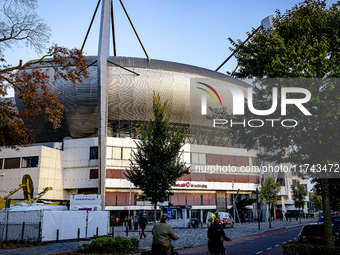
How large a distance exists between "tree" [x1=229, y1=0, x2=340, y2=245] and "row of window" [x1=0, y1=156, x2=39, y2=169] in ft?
165

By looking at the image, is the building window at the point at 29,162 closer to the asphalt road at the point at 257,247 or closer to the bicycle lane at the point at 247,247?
the bicycle lane at the point at 247,247

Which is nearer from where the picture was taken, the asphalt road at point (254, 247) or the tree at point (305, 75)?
the tree at point (305, 75)

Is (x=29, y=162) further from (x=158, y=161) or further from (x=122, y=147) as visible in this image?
(x=158, y=161)

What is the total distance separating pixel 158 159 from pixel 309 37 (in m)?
12.7

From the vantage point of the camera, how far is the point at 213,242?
10609mm

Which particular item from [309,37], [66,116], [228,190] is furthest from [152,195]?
[228,190]

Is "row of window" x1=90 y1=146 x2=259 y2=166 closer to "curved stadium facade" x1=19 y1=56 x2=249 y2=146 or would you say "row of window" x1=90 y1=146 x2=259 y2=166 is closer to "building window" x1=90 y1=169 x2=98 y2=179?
"building window" x1=90 y1=169 x2=98 y2=179

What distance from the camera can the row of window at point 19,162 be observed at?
2265 inches

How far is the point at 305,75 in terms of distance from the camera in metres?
12.6

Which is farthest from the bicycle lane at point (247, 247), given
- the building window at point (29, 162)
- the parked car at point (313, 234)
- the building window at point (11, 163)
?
the building window at point (11, 163)

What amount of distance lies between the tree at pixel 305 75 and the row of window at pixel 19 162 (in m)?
50.3

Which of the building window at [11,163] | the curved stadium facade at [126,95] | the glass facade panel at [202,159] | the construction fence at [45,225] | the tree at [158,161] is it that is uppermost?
the curved stadium facade at [126,95]

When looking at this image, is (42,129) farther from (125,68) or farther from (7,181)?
(125,68)

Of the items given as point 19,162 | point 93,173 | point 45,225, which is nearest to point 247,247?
point 45,225
